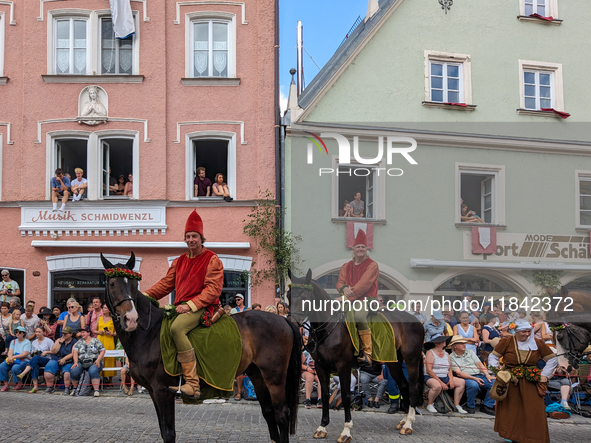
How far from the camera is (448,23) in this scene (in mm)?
15516

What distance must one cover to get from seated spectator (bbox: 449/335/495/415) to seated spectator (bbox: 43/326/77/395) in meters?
6.65

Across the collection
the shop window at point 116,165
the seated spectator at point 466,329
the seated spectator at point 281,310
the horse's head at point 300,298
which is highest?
the shop window at point 116,165

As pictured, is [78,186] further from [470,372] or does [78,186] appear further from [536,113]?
[536,113]

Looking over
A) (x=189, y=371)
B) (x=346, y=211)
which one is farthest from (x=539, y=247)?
(x=189, y=371)

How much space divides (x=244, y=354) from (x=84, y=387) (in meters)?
5.61

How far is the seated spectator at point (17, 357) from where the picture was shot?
A: 11047 millimetres

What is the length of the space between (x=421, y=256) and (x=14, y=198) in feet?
31.8

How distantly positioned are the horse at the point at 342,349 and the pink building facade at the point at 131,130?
6.23 meters

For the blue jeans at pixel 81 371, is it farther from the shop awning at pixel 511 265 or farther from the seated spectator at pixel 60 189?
the shop awning at pixel 511 265

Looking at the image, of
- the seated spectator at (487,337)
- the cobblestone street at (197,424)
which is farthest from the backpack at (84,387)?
the seated spectator at (487,337)

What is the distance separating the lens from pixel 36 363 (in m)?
11.1

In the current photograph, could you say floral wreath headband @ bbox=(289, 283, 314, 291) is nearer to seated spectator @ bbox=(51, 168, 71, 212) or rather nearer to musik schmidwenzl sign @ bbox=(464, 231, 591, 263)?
musik schmidwenzl sign @ bbox=(464, 231, 591, 263)

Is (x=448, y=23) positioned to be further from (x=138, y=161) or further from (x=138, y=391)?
(x=138, y=391)

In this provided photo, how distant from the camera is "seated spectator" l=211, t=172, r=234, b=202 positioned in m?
14.8
